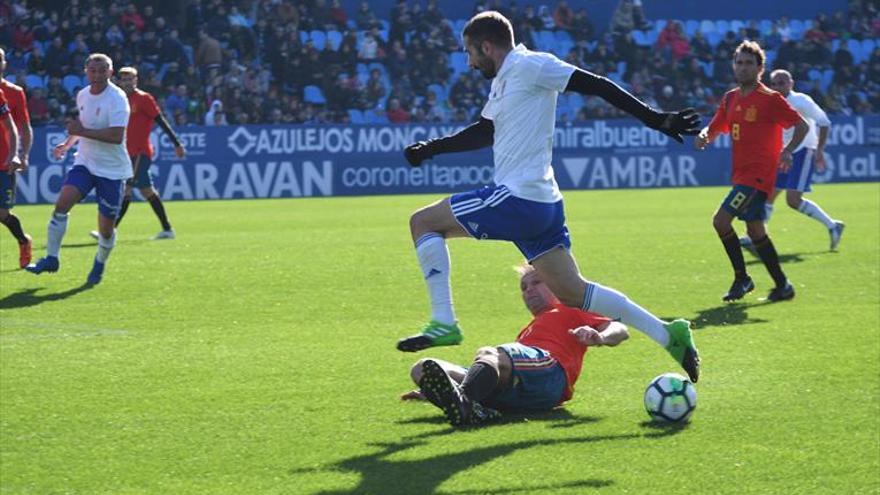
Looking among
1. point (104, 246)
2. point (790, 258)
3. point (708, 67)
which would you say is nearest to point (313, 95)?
point (708, 67)

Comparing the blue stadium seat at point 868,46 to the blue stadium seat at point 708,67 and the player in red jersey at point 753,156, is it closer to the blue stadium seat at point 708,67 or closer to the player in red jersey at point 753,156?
the blue stadium seat at point 708,67

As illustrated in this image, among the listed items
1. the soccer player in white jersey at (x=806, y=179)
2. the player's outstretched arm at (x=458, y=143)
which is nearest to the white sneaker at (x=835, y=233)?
the soccer player in white jersey at (x=806, y=179)

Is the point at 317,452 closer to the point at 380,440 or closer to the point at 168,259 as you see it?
the point at 380,440

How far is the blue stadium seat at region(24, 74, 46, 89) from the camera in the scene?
104 ft

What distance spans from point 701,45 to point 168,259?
90.1 ft

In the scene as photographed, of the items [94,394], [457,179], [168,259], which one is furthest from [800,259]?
[457,179]

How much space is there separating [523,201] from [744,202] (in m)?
5.66

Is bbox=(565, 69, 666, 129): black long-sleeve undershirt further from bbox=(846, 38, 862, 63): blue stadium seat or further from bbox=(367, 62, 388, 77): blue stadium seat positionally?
bbox=(846, 38, 862, 63): blue stadium seat

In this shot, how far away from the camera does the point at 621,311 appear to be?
743cm

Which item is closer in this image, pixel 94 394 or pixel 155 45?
pixel 94 394

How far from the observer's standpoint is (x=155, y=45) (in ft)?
110

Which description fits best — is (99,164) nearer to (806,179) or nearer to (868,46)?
(806,179)

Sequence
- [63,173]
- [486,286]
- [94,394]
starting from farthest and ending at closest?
[63,173] → [486,286] → [94,394]

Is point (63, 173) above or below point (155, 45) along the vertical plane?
below
